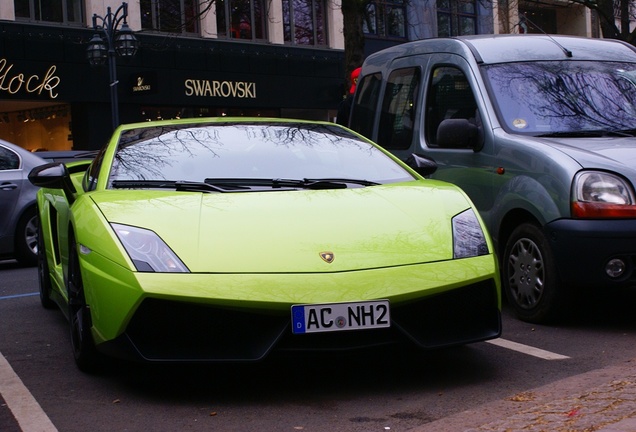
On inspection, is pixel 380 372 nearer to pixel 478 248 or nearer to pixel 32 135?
pixel 478 248

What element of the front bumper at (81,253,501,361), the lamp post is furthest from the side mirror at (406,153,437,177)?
the lamp post

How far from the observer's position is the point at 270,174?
18.0 feet

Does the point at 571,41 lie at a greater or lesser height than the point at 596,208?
greater

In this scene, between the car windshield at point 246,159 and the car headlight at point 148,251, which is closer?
the car headlight at point 148,251

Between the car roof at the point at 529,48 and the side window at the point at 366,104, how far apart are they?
2.79 feet

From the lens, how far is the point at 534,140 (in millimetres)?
6609

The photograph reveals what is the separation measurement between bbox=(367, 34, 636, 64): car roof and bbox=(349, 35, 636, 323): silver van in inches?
0.5

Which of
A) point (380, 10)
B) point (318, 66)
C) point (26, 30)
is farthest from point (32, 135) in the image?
point (380, 10)

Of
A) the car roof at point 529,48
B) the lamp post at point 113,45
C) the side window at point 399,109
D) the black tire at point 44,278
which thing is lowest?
the black tire at point 44,278

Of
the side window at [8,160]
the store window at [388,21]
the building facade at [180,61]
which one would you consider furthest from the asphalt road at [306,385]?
the store window at [388,21]

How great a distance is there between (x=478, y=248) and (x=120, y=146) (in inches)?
86.5

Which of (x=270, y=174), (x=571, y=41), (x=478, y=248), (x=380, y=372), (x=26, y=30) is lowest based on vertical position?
(x=380, y=372)

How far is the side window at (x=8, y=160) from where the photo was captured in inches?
441

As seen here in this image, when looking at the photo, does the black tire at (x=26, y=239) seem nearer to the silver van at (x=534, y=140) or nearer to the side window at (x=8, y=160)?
the side window at (x=8, y=160)
